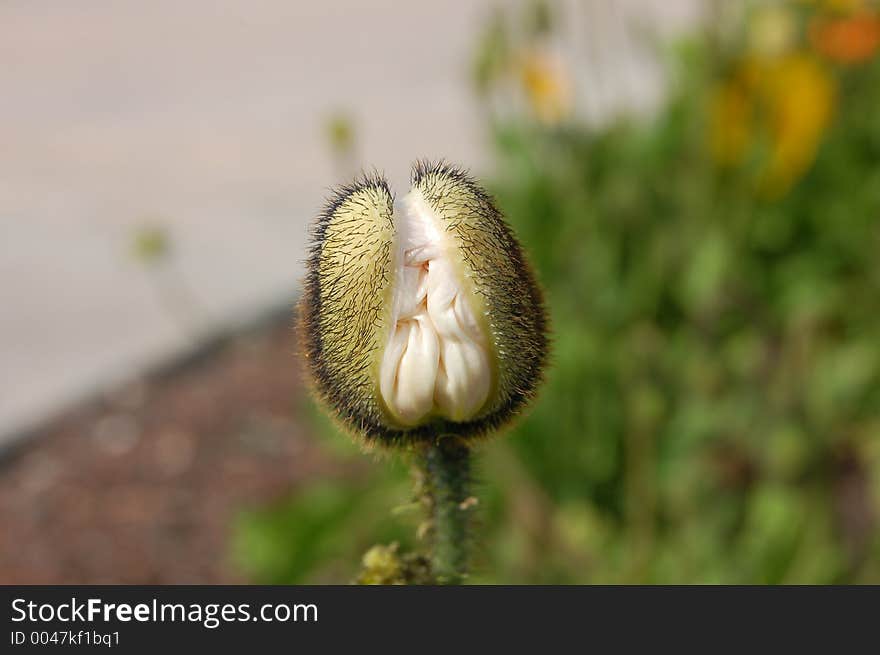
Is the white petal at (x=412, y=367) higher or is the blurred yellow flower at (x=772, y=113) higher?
the blurred yellow flower at (x=772, y=113)

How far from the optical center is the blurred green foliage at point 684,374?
9.33 ft

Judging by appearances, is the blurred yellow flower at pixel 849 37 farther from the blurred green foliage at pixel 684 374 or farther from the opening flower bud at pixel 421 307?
the opening flower bud at pixel 421 307

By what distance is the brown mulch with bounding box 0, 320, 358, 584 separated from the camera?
3459 millimetres

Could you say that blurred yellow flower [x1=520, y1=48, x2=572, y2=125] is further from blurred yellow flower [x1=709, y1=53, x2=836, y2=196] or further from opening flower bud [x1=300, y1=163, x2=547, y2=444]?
opening flower bud [x1=300, y1=163, x2=547, y2=444]

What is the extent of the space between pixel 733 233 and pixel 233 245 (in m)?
2.63

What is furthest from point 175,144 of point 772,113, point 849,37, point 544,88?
point 849,37

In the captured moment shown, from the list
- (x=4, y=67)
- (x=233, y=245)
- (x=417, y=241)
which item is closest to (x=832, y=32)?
(x=233, y=245)

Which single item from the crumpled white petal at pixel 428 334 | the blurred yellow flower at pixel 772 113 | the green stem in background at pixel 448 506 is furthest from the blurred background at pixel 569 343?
the crumpled white petal at pixel 428 334

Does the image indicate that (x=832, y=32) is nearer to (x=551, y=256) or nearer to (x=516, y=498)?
(x=551, y=256)

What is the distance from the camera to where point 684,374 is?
331cm

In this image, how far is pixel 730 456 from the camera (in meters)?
3.25

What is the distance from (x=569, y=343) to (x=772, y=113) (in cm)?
118

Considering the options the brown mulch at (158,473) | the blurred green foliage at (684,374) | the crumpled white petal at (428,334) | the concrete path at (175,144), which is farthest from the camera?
the concrete path at (175,144)

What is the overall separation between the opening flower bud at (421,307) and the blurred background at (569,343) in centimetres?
128
